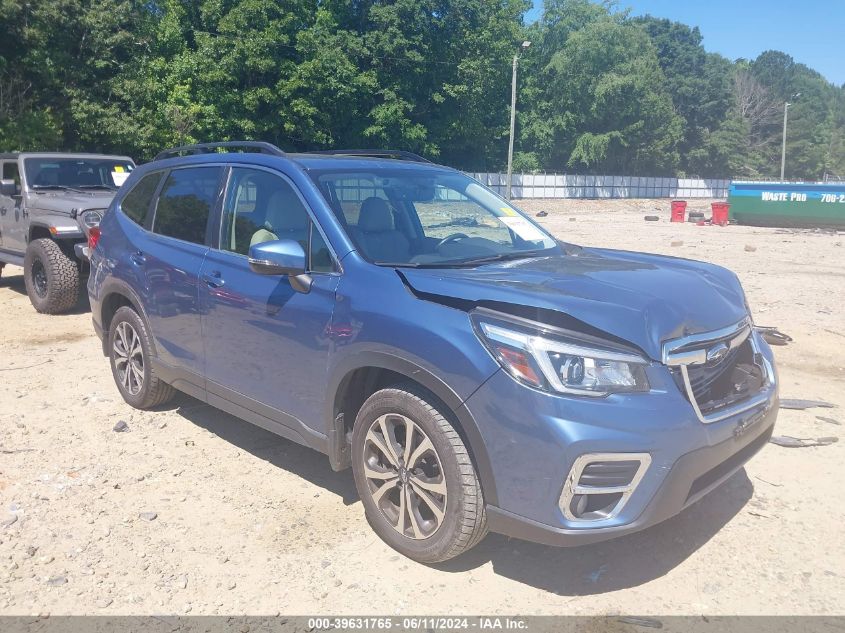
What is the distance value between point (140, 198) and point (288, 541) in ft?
10.1

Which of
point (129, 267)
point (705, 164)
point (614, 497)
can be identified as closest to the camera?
point (614, 497)

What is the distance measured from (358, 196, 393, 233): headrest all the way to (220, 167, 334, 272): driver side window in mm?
267

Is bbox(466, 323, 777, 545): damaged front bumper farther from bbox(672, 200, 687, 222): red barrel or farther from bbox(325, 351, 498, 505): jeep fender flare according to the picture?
bbox(672, 200, 687, 222): red barrel

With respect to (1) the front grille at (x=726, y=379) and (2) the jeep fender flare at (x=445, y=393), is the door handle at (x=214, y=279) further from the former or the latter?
(1) the front grille at (x=726, y=379)

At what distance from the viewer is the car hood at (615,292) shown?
2.96 m

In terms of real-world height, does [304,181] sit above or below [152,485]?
above

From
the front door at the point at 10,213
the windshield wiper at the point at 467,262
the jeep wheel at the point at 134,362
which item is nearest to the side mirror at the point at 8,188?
the front door at the point at 10,213

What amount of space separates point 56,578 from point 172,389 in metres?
2.18

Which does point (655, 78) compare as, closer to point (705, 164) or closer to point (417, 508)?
point (705, 164)

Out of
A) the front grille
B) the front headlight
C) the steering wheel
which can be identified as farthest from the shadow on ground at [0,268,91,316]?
the front grille

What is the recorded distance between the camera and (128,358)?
5.43 metres

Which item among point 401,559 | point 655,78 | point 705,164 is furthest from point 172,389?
point 705,164

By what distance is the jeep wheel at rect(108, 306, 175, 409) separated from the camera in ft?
16.9

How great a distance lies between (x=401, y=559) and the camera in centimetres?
343
